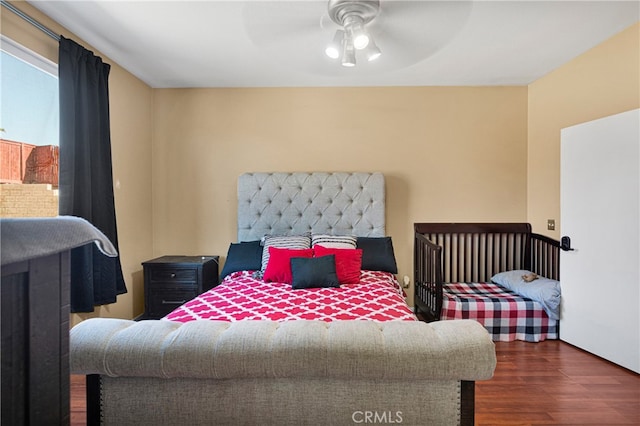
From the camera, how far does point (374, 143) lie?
3.62 m

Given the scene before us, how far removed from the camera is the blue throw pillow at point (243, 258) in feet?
10.4

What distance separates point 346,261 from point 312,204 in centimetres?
86

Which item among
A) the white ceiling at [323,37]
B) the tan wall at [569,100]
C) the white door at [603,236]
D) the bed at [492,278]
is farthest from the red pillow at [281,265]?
the tan wall at [569,100]

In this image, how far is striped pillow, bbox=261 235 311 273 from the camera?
3.12 meters

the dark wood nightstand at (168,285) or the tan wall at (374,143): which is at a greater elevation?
the tan wall at (374,143)

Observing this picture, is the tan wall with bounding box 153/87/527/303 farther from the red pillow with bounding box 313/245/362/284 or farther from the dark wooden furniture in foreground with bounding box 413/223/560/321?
the red pillow with bounding box 313/245/362/284

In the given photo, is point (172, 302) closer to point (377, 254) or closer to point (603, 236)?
point (377, 254)

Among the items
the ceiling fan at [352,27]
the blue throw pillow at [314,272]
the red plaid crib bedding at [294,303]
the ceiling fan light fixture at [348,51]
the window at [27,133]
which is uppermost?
the ceiling fan at [352,27]

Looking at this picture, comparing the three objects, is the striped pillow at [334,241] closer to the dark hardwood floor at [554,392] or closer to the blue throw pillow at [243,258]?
the blue throw pillow at [243,258]

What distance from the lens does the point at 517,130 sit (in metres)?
3.59

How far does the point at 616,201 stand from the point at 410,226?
168 centimetres

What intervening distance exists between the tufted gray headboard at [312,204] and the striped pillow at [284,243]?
0.70 feet

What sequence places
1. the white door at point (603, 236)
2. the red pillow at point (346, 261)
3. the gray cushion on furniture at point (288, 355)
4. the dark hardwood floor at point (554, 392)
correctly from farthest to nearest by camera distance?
the red pillow at point (346, 261)
the white door at point (603, 236)
the dark hardwood floor at point (554, 392)
the gray cushion on furniture at point (288, 355)

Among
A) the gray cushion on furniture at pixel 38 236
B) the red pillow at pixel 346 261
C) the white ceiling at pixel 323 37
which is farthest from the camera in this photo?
the red pillow at pixel 346 261
